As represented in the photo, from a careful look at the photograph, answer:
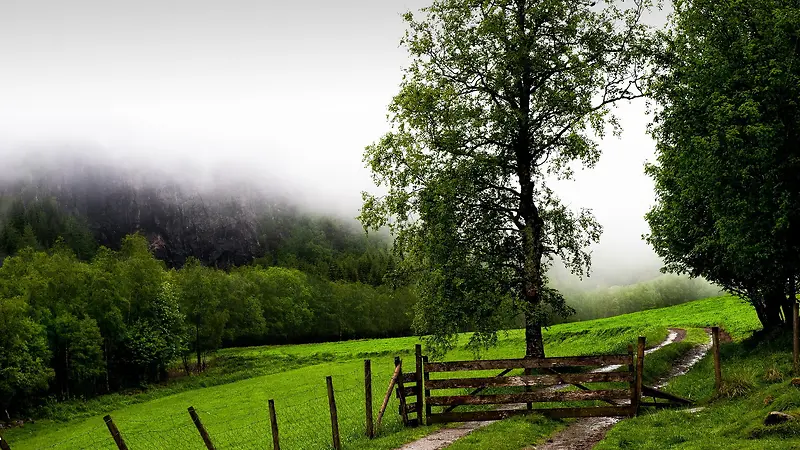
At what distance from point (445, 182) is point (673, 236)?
1563 cm

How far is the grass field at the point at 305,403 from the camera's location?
2109 centimetres

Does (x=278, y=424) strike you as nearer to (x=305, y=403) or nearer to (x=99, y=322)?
(x=305, y=403)

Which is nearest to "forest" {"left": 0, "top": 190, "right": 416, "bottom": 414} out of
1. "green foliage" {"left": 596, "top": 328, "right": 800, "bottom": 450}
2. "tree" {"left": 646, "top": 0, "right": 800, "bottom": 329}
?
"tree" {"left": 646, "top": 0, "right": 800, "bottom": 329}

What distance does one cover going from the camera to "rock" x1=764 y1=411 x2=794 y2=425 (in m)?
15.2

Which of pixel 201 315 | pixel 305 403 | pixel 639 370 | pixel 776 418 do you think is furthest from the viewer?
pixel 201 315

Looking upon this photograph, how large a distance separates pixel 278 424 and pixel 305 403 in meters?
8.53

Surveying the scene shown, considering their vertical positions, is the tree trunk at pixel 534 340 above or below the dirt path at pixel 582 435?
above

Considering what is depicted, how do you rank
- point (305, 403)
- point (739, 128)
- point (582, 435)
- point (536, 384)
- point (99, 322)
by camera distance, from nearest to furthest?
point (582, 435)
point (536, 384)
point (739, 128)
point (305, 403)
point (99, 322)

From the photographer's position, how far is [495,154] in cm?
3391

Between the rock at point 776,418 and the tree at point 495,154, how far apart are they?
15.4m

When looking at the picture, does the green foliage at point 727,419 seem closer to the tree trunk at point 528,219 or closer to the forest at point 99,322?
the tree trunk at point 528,219

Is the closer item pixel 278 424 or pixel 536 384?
pixel 536 384

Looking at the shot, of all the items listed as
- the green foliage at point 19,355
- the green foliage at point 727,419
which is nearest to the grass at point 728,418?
the green foliage at point 727,419

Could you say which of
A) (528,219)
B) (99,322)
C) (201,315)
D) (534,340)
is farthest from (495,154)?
(201,315)
